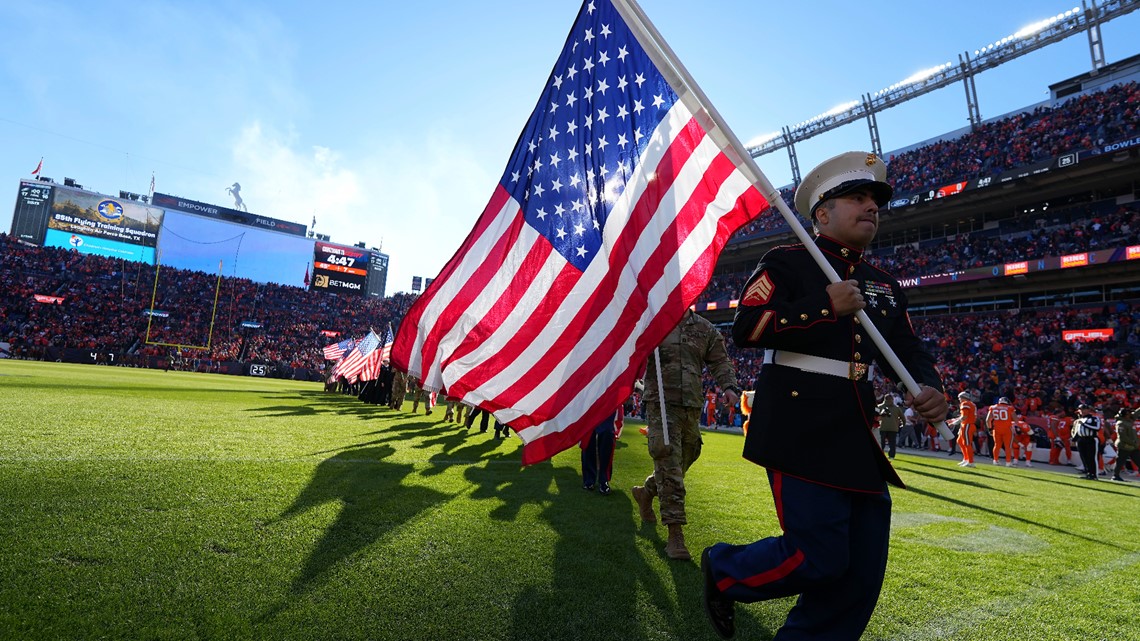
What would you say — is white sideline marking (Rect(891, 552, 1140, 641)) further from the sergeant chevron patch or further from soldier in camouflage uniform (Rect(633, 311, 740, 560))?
the sergeant chevron patch

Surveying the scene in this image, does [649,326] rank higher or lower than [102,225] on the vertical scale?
lower

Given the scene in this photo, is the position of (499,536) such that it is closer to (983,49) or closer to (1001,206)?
(1001,206)

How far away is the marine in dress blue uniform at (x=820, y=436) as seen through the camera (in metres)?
2.25

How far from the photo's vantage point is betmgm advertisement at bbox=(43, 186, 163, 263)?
57.0 metres

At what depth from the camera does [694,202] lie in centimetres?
385

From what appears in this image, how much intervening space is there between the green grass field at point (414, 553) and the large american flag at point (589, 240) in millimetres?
986

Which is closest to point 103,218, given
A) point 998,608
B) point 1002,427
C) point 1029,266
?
point 1002,427

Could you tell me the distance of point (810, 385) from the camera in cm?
244

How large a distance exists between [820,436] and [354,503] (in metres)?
3.88

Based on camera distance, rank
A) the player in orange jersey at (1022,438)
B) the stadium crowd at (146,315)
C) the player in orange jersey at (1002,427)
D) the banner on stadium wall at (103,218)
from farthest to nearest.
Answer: the banner on stadium wall at (103,218)
the stadium crowd at (146,315)
the player in orange jersey at (1022,438)
the player in orange jersey at (1002,427)

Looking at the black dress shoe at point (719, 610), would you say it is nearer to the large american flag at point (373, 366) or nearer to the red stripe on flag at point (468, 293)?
the red stripe on flag at point (468, 293)

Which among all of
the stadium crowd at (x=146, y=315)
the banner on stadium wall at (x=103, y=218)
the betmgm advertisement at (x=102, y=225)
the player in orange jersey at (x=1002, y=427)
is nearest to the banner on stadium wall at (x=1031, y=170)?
the player in orange jersey at (x=1002, y=427)

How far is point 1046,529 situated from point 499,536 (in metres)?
5.64

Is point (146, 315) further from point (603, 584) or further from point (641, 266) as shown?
point (603, 584)
